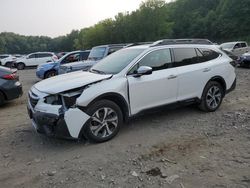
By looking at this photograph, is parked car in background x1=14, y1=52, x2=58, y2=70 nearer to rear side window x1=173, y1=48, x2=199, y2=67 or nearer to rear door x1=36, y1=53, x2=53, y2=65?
rear door x1=36, y1=53, x2=53, y2=65

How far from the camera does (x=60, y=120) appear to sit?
4.68 metres

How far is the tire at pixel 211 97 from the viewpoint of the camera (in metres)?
6.66

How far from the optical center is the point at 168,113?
6820 millimetres

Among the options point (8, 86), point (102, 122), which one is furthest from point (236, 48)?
point (102, 122)

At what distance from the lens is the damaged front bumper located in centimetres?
470

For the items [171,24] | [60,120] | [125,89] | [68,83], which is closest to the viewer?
[60,120]

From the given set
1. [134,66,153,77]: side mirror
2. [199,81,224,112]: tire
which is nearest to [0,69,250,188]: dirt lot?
[199,81,224,112]: tire

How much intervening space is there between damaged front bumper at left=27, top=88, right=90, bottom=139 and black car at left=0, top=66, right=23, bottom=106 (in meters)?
4.14

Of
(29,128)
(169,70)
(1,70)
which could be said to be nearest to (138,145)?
(169,70)

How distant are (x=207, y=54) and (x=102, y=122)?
3.18m

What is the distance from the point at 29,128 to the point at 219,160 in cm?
394

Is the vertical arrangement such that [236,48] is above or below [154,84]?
below

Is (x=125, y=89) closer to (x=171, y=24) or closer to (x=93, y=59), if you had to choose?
(x=93, y=59)

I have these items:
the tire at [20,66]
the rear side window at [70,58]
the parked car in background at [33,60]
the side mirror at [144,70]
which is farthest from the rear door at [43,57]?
the side mirror at [144,70]
